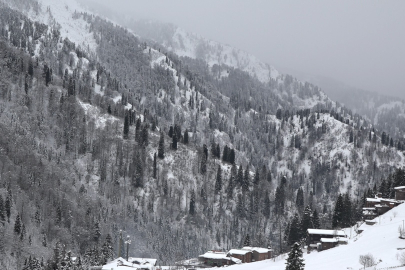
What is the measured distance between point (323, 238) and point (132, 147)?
96.6 metres

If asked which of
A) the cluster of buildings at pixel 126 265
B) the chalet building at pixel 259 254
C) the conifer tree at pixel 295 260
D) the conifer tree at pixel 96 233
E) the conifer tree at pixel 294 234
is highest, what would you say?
the conifer tree at pixel 295 260

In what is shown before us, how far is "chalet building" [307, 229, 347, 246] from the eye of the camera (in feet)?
284

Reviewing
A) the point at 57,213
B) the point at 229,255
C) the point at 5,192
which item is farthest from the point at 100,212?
the point at 229,255

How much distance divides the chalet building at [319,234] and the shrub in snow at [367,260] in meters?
30.8

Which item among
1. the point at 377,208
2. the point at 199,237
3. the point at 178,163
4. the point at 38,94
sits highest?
the point at 38,94

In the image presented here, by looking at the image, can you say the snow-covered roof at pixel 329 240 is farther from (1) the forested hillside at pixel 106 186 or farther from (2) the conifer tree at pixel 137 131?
(2) the conifer tree at pixel 137 131

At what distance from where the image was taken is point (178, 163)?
551 ft

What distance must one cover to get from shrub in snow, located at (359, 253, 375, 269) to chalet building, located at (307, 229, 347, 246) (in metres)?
30.8

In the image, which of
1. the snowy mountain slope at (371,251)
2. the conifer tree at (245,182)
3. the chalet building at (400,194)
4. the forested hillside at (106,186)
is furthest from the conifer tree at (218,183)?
the snowy mountain slope at (371,251)

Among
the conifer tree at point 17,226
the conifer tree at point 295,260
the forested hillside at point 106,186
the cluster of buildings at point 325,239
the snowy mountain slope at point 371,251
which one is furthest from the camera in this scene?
the forested hillside at point 106,186

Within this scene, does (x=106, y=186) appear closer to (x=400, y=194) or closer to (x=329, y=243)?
(x=329, y=243)

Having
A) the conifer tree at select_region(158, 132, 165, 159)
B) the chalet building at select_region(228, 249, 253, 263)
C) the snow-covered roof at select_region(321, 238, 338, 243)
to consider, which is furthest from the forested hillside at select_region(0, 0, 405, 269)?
the snow-covered roof at select_region(321, 238, 338, 243)

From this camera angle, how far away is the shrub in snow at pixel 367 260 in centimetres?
5350

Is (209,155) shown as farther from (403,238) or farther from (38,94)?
(403,238)
